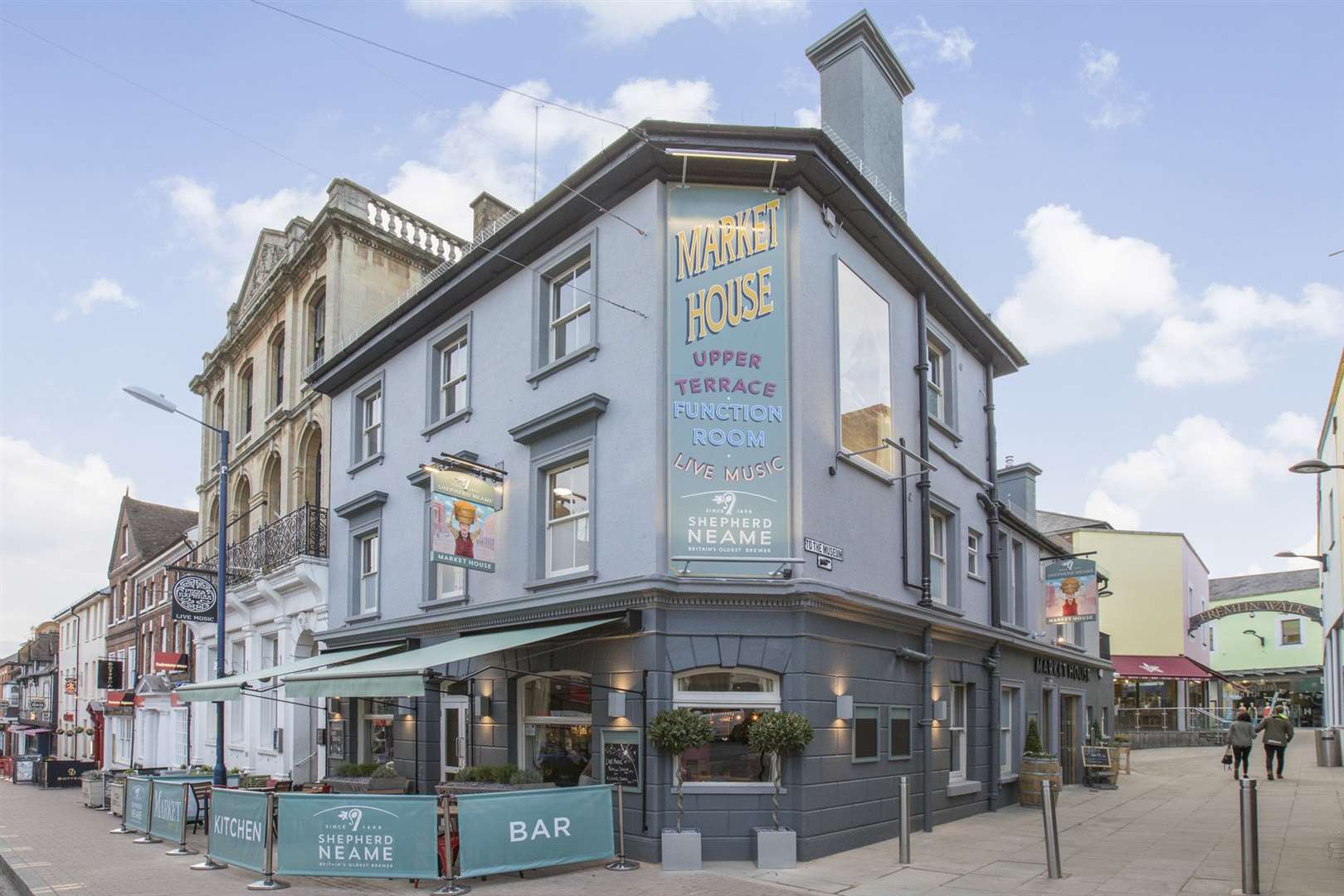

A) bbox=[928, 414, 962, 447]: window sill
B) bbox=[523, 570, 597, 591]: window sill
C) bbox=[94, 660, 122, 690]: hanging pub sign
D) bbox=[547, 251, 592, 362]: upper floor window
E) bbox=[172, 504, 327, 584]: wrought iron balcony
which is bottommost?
bbox=[94, 660, 122, 690]: hanging pub sign

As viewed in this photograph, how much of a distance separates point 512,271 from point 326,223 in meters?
9.68

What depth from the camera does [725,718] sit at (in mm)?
13219

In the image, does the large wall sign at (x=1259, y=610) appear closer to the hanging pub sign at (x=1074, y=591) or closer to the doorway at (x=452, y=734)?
the hanging pub sign at (x=1074, y=591)

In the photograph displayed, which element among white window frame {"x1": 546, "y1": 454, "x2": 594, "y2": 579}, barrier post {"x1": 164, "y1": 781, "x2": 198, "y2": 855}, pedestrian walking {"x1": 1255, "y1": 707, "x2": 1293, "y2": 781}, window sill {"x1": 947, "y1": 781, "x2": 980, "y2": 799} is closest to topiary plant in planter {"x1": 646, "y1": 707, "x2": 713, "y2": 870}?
white window frame {"x1": 546, "y1": 454, "x2": 594, "y2": 579}

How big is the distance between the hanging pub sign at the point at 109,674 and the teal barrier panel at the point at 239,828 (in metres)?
33.1

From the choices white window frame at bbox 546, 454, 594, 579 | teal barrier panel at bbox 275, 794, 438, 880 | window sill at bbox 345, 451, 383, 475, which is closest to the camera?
teal barrier panel at bbox 275, 794, 438, 880

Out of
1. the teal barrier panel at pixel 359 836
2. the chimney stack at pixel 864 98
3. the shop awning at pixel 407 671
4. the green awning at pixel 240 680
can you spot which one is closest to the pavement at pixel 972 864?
the teal barrier panel at pixel 359 836

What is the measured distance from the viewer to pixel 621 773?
42.8ft

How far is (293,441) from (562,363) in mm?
13608

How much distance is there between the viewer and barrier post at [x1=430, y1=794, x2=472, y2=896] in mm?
11086

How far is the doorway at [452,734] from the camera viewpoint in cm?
1738

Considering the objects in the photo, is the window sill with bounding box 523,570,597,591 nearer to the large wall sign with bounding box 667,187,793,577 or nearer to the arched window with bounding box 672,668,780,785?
the large wall sign with bounding box 667,187,793,577

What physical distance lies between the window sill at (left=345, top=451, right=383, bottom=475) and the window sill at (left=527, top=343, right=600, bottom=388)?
234 inches

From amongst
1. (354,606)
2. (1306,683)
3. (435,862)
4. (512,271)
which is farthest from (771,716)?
(1306,683)
